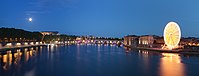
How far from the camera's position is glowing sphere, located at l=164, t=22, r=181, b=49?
190ft

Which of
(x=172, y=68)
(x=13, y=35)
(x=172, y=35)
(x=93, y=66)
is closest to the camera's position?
(x=172, y=68)

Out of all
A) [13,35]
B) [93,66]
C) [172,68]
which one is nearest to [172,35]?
[172,68]

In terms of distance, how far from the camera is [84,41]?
197 meters

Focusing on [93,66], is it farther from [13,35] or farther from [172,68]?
[13,35]

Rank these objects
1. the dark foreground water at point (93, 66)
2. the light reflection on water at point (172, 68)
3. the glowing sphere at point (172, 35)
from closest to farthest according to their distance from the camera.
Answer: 1. the dark foreground water at point (93, 66)
2. the light reflection on water at point (172, 68)
3. the glowing sphere at point (172, 35)

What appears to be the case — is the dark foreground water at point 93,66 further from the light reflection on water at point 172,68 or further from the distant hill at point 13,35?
the distant hill at point 13,35

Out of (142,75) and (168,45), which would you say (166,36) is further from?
(142,75)

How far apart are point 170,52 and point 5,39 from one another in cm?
4215

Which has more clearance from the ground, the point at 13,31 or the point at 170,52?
the point at 13,31

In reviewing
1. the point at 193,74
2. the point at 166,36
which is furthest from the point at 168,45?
the point at 193,74

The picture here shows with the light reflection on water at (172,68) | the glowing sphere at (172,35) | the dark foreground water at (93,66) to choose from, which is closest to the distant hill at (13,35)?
the dark foreground water at (93,66)

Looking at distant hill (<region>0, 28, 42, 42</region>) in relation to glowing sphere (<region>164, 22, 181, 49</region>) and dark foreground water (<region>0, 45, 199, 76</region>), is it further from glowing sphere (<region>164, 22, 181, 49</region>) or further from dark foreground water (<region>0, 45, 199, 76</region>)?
glowing sphere (<region>164, 22, 181, 49</region>)

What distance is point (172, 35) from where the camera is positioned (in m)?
58.2

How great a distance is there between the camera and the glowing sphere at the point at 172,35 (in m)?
58.0
